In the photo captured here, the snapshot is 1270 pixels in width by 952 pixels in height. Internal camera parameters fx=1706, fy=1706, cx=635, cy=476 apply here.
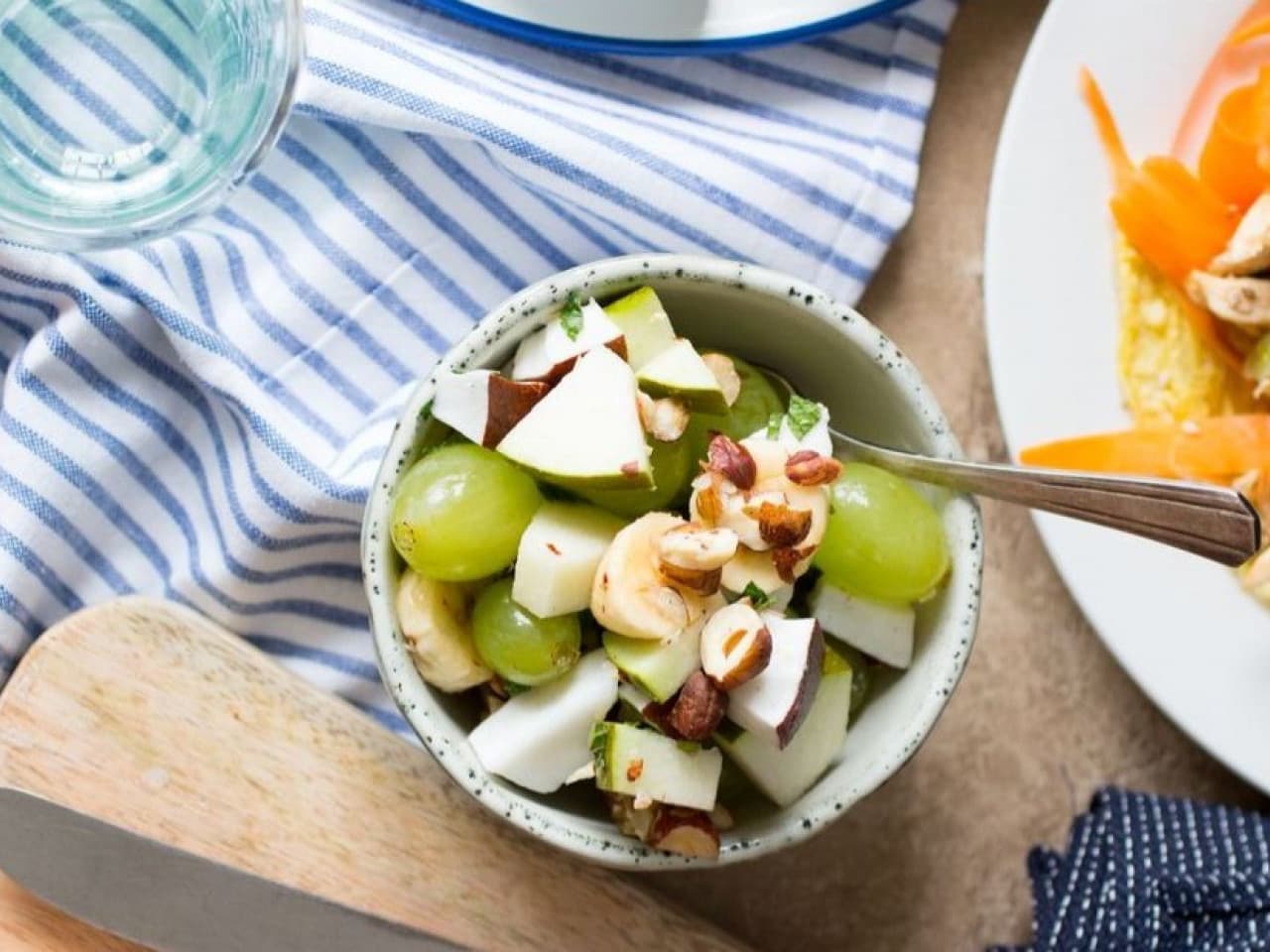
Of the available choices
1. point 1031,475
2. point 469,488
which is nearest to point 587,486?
point 469,488

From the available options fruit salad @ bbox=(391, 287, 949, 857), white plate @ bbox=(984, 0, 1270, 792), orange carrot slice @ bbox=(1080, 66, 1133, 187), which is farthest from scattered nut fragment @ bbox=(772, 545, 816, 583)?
orange carrot slice @ bbox=(1080, 66, 1133, 187)

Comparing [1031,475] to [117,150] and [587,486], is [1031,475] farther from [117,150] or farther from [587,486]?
[117,150]

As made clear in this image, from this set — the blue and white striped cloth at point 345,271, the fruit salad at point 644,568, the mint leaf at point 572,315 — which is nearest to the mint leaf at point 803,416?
the fruit salad at point 644,568

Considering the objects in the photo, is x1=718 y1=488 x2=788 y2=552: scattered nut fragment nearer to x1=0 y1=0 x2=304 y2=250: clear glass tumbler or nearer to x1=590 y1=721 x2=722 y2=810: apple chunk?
x1=590 y1=721 x2=722 y2=810: apple chunk

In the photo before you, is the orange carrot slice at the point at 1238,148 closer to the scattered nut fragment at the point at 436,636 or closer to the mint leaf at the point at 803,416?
the mint leaf at the point at 803,416

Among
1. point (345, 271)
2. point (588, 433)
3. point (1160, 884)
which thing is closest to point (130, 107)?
point (345, 271)

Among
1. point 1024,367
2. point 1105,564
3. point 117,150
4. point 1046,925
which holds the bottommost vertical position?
point 1046,925
